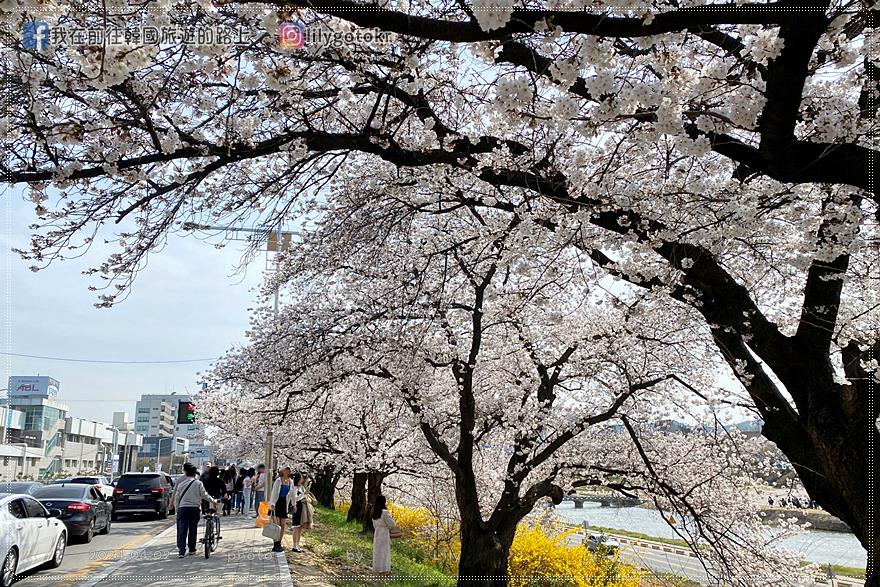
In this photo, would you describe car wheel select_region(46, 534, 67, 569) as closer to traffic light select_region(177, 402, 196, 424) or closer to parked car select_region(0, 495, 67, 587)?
parked car select_region(0, 495, 67, 587)

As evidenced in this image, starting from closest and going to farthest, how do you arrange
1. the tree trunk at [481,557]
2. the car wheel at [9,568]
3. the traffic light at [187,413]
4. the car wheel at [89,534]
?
the car wheel at [9,568] < the tree trunk at [481,557] < the car wheel at [89,534] < the traffic light at [187,413]

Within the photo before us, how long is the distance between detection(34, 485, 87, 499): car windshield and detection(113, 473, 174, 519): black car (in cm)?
527

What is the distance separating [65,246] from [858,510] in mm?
7238

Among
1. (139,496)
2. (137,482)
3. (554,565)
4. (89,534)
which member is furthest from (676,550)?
(89,534)

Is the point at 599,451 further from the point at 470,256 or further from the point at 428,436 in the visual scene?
the point at 470,256

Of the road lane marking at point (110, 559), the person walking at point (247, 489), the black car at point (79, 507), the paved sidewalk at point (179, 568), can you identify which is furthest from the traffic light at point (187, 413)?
the paved sidewalk at point (179, 568)

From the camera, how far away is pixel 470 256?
10.7 meters

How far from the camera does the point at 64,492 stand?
16.7 m

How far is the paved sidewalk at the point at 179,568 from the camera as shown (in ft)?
31.8

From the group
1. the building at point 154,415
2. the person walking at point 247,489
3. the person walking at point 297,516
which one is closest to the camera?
the person walking at point 297,516

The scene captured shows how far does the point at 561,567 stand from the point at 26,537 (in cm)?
1187

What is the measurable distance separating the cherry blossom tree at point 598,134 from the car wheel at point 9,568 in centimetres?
581

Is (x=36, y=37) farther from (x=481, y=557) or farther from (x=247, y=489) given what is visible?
(x=247, y=489)

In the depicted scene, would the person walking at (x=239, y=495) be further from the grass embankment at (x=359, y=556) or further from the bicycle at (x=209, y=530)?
the bicycle at (x=209, y=530)
